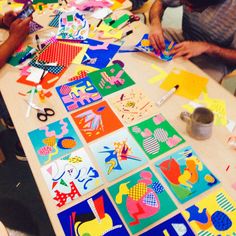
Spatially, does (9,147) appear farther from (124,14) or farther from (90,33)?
(124,14)

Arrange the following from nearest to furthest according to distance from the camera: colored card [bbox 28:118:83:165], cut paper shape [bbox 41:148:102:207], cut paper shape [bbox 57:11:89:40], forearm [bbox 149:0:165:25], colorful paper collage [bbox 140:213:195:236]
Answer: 1. colorful paper collage [bbox 140:213:195:236]
2. cut paper shape [bbox 41:148:102:207]
3. colored card [bbox 28:118:83:165]
4. cut paper shape [bbox 57:11:89:40]
5. forearm [bbox 149:0:165:25]

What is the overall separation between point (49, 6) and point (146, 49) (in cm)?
82

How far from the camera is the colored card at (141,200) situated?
859mm

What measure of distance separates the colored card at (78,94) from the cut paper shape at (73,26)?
1.26 feet

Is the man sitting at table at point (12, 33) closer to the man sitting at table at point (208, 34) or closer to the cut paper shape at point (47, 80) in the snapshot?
the cut paper shape at point (47, 80)

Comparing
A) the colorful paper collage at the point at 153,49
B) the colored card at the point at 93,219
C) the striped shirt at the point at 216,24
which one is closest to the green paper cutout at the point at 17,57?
the colorful paper collage at the point at 153,49

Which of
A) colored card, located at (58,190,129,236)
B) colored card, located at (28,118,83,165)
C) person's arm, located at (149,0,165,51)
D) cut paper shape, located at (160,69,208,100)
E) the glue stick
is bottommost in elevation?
colored card, located at (58,190,129,236)

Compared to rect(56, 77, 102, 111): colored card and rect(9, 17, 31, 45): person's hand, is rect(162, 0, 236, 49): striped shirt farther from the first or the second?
rect(9, 17, 31, 45): person's hand

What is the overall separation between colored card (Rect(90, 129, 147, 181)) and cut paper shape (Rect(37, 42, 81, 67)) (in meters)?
0.54

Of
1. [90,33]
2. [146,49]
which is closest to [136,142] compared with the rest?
[146,49]

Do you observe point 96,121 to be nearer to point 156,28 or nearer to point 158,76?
point 158,76

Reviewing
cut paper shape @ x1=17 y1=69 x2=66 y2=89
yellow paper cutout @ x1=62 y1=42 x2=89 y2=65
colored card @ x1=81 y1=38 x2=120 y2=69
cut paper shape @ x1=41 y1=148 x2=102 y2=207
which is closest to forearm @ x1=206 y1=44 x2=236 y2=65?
colored card @ x1=81 y1=38 x2=120 y2=69

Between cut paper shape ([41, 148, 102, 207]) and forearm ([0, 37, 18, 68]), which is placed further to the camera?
forearm ([0, 37, 18, 68])

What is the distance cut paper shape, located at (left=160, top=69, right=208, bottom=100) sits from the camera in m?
1.23
